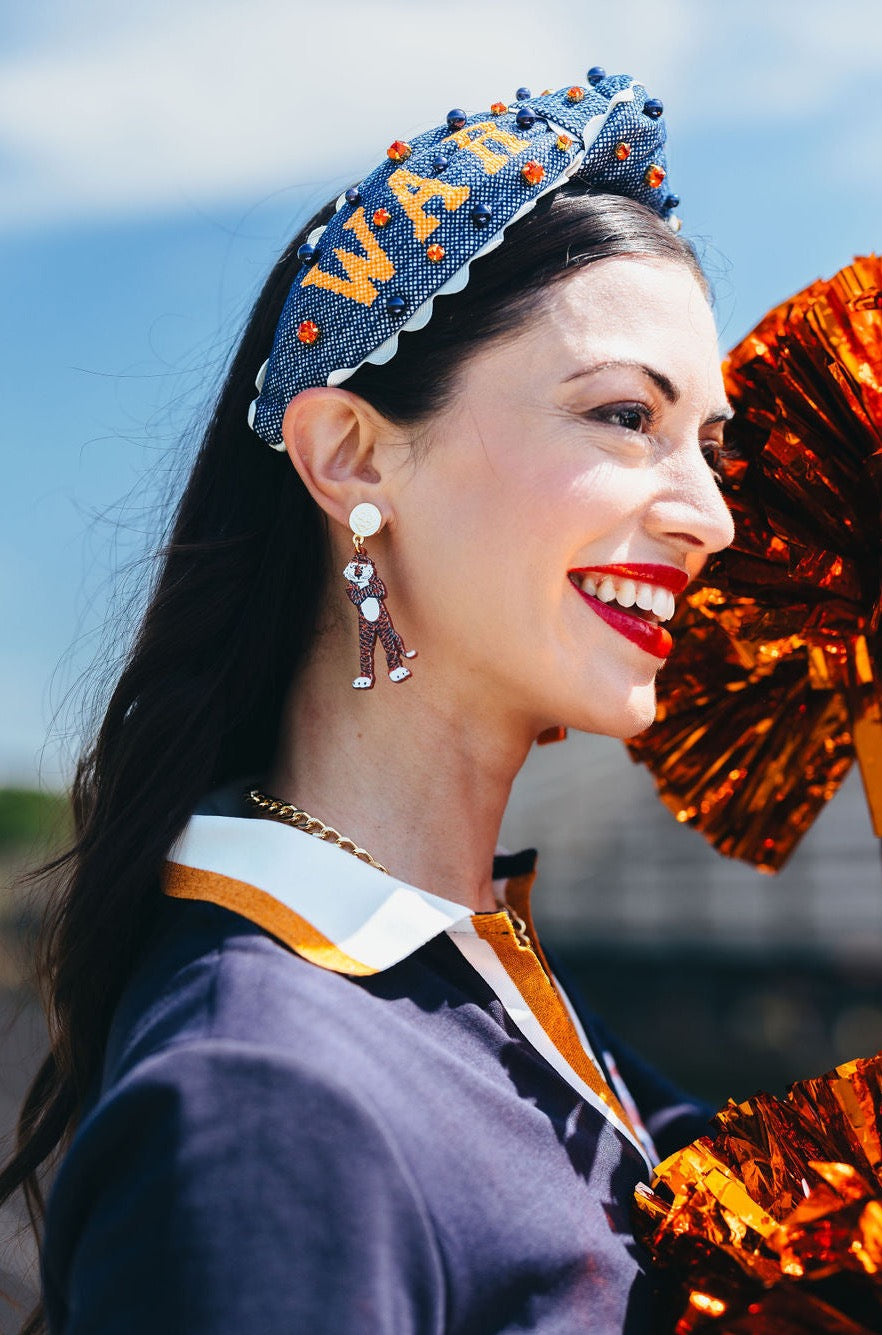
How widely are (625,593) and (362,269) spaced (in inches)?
16.8

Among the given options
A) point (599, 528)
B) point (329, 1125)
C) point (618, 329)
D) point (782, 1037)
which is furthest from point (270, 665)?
point (782, 1037)

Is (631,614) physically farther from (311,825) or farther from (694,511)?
(311,825)

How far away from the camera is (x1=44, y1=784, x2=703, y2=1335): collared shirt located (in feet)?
3.30

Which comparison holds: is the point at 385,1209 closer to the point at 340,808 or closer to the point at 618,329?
the point at 340,808

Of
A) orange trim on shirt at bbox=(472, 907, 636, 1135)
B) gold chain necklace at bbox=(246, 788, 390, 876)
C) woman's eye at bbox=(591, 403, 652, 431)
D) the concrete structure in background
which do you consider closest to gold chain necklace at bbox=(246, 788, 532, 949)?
gold chain necklace at bbox=(246, 788, 390, 876)

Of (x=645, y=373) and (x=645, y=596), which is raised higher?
(x=645, y=373)

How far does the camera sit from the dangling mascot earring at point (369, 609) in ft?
4.80

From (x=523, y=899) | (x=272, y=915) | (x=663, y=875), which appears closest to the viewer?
(x=272, y=915)

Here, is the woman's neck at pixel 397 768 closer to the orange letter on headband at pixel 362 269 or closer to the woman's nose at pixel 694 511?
the woman's nose at pixel 694 511

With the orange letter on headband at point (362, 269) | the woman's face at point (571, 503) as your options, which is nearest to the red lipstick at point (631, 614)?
the woman's face at point (571, 503)

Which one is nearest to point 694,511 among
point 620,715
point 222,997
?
point 620,715

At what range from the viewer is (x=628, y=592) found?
1439 millimetres

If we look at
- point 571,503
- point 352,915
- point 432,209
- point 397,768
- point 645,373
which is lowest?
point 352,915

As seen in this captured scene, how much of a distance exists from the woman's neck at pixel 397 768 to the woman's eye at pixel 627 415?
33 cm
